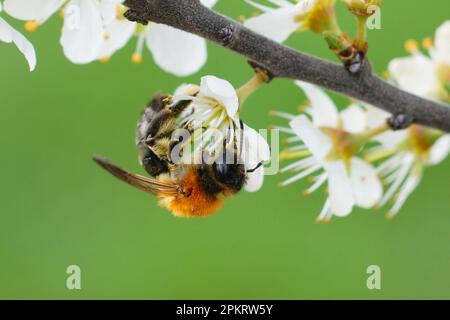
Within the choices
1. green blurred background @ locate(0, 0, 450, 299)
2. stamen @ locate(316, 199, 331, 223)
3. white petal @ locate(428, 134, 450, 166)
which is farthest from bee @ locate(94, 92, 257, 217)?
green blurred background @ locate(0, 0, 450, 299)

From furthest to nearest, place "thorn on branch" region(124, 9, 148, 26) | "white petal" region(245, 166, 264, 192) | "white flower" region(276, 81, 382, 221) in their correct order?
"white flower" region(276, 81, 382, 221)
"white petal" region(245, 166, 264, 192)
"thorn on branch" region(124, 9, 148, 26)

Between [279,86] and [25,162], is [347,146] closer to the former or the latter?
[279,86]

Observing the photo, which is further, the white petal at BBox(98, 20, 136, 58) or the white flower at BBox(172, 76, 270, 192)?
the white petal at BBox(98, 20, 136, 58)

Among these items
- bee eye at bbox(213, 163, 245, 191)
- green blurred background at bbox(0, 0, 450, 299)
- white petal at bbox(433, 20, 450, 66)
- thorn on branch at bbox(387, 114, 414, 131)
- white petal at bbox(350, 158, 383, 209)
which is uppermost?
green blurred background at bbox(0, 0, 450, 299)

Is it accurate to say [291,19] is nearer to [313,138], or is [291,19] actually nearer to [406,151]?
[313,138]

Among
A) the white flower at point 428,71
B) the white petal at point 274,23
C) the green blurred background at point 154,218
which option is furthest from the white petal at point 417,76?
the green blurred background at point 154,218

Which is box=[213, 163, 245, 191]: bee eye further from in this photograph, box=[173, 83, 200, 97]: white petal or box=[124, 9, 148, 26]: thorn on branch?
box=[124, 9, 148, 26]: thorn on branch

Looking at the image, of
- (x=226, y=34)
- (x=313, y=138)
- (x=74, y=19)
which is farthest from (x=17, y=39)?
(x=313, y=138)

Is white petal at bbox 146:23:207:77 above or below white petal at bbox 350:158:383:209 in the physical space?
above
